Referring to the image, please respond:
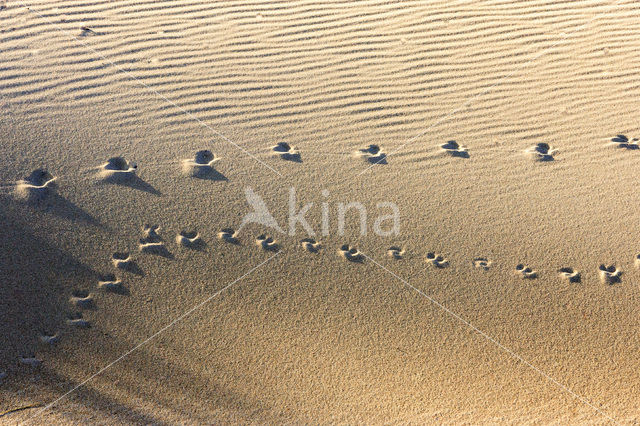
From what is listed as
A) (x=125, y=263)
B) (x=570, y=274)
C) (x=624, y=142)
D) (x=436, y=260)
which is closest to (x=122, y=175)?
(x=125, y=263)

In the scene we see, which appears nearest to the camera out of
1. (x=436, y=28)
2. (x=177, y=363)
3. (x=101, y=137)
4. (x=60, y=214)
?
(x=177, y=363)

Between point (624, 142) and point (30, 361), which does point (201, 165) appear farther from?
point (624, 142)

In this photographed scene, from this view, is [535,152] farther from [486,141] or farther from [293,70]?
[293,70]

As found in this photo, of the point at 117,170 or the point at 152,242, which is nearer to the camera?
the point at 152,242

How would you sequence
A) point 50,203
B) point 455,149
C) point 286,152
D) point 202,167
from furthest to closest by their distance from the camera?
1. point 455,149
2. point 286,152
3. point 202,167
4. point 50,203

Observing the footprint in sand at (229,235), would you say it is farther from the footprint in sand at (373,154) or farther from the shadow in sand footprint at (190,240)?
the footprint in sand at (373,154)

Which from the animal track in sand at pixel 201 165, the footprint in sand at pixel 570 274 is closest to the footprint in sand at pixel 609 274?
the footprint in sand at pixel 570 274

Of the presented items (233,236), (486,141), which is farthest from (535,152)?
(233,236)
